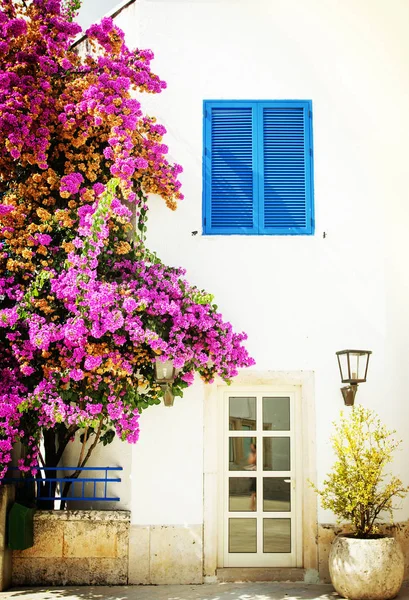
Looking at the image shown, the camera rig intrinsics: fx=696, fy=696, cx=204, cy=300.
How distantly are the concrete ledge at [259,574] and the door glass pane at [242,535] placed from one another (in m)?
0.24

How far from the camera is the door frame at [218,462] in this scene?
7.79 metres

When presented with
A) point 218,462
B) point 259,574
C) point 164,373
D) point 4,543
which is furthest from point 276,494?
point 4,543

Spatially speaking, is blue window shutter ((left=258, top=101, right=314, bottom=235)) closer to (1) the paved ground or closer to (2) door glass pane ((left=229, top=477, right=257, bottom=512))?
(2) door glass pane ((left=229, top=477, right=257, bottom=512))

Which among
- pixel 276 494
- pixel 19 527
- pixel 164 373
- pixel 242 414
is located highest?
pixel 164 373

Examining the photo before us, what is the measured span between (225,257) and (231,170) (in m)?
1.10

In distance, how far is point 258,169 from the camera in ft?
28.0

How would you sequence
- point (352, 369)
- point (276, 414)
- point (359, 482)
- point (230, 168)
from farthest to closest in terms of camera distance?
point (230, 168), point (276, 414), point (352, 369), point (359, 482)

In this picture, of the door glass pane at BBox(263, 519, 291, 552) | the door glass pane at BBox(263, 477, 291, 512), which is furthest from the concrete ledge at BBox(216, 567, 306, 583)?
the door glass pane at BBox(263, 477, 291, 512)

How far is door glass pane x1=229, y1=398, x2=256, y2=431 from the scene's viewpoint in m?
8.26

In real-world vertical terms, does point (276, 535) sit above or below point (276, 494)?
below

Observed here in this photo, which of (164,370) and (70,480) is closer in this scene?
(164,370)

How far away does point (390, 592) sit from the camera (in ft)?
22.7

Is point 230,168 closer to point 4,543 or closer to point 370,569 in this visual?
point 370,569

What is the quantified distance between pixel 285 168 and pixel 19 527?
202 inches
